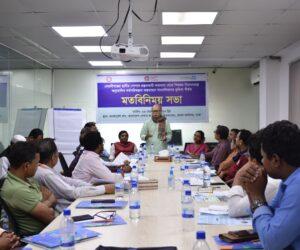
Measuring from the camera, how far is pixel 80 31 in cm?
631

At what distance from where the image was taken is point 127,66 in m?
9.73

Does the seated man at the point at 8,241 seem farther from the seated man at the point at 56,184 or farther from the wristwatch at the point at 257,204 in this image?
the wristwatch at the point at 257,204

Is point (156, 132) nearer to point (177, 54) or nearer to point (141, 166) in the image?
point (141, 166)

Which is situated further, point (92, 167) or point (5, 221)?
point (92, 167)

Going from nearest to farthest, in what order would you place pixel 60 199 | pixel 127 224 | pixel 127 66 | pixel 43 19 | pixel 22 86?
1. pixel 127 224
2. pixel 60 199
3. pixel 43 19
4. pixel 22 86
5. pixel 127 66

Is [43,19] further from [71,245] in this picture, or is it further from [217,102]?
[217,102]

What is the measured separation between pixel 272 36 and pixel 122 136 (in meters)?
3.29

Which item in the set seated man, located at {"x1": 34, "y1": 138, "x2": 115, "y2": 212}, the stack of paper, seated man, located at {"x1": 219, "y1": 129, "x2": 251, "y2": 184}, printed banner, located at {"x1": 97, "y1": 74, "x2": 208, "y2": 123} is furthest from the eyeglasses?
printed banner, located at {"x1": 97, "y1": 74, "x2": 208, "y2": 123}

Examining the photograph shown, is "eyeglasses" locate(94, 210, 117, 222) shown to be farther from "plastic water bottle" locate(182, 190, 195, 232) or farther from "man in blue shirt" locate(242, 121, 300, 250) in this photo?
"man in blue shirt" locate(242, 121, 300, 250)

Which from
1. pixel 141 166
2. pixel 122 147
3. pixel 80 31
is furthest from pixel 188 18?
pixel 122 147

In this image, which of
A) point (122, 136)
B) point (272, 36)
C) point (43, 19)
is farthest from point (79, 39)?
point (272, 36)

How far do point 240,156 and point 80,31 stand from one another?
345 cm

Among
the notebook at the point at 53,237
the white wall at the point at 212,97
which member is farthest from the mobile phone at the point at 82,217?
the white wall at the point at 212,97

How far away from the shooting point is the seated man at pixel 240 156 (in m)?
4.43
